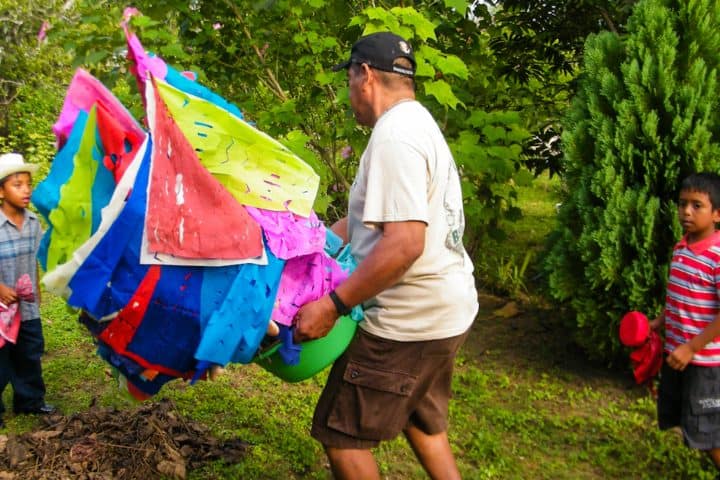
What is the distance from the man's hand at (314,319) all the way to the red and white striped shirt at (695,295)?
1.72m

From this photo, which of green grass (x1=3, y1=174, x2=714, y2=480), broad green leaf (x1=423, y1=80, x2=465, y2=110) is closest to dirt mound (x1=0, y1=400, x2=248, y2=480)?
green grass (x1=3, y1=174, x2=714, y2=480)

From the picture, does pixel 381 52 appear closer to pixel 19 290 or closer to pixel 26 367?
pixel 19 290

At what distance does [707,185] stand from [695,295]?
0.48 metres

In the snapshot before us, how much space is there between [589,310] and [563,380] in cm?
54

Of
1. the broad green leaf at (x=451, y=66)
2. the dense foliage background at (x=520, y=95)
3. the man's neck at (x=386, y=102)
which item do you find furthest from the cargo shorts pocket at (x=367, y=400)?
the broad green leaf at (x=451, y=66)

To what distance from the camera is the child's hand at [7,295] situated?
370 centimetres

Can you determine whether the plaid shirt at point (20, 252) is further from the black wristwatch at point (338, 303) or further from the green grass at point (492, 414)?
the black wristwatch at point (338, 303)

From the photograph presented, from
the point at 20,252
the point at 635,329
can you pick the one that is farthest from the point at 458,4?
the point at 20,252

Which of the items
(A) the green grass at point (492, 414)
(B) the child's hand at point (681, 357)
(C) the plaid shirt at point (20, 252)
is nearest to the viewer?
(B) the child's hand at point (681, 357)

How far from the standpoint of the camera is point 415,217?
6.84ft

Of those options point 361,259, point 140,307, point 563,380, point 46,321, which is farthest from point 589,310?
point 46,321

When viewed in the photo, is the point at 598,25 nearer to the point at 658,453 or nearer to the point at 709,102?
the point at 709,102

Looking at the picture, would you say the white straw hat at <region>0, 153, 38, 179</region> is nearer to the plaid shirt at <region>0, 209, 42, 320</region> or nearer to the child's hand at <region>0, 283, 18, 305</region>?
the plaid shirt at <region>0, 209, 42, 320</region>

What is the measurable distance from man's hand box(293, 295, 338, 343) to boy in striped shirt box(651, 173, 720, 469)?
162 cm
